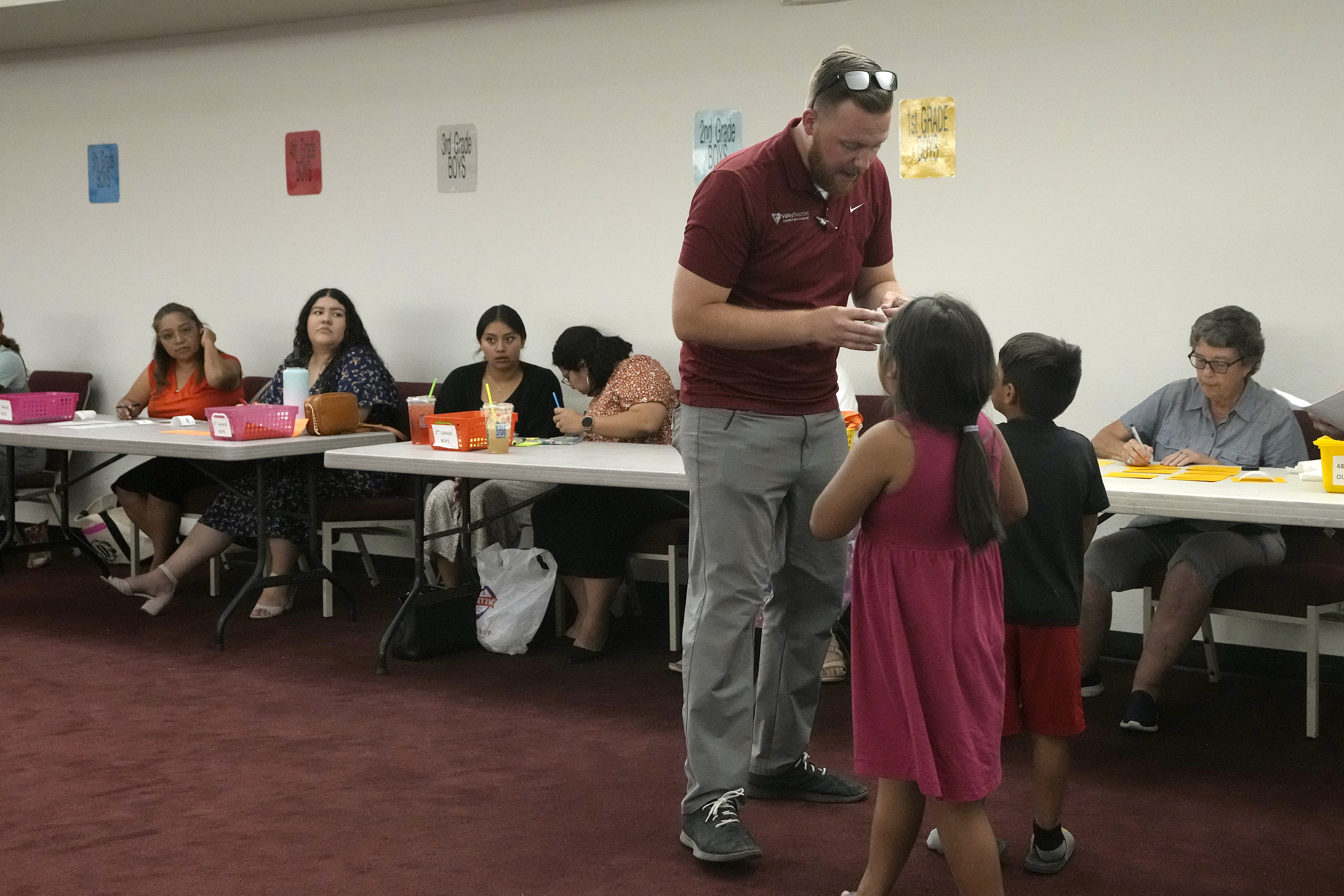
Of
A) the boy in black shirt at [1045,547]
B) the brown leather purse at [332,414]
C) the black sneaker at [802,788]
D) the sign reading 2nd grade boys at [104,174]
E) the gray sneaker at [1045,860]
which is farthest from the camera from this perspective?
the sign reading 2nd grade boys at [104,174]

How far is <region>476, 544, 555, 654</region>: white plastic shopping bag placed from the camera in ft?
12.6

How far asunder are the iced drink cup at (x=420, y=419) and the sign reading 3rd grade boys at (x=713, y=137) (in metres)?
1.43

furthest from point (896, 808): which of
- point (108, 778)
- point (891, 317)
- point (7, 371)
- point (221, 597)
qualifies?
point (7, 371)

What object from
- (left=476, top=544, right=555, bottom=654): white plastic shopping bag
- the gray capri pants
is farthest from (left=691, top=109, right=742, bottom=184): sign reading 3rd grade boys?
the gray capri pants

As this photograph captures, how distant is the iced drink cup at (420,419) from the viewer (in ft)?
12.4

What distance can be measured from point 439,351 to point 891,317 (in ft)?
11.5

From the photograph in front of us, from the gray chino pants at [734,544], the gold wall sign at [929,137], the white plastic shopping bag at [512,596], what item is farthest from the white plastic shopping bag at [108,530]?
the gray chino pants at [734,544]

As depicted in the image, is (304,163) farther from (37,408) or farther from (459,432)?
(459,432)

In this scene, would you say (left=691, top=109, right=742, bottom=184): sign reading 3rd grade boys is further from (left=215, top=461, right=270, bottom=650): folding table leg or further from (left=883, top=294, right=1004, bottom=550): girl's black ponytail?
(left=883, top=294, right=1004, bottom=550): girl's black ponytail

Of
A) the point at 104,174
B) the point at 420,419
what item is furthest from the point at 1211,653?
the point at 104,174

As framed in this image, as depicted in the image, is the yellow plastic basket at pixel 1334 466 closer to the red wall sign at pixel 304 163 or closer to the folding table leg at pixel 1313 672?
the folding table leg at pixel 1313 672

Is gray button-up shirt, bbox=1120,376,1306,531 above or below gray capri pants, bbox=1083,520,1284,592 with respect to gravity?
above

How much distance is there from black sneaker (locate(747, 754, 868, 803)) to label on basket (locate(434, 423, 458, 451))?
1.45 metres

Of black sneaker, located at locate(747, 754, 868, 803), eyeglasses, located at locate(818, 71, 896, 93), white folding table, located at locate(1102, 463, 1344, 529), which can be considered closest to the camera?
eyeglasses, located at locate(818, 71, 896, 93)
